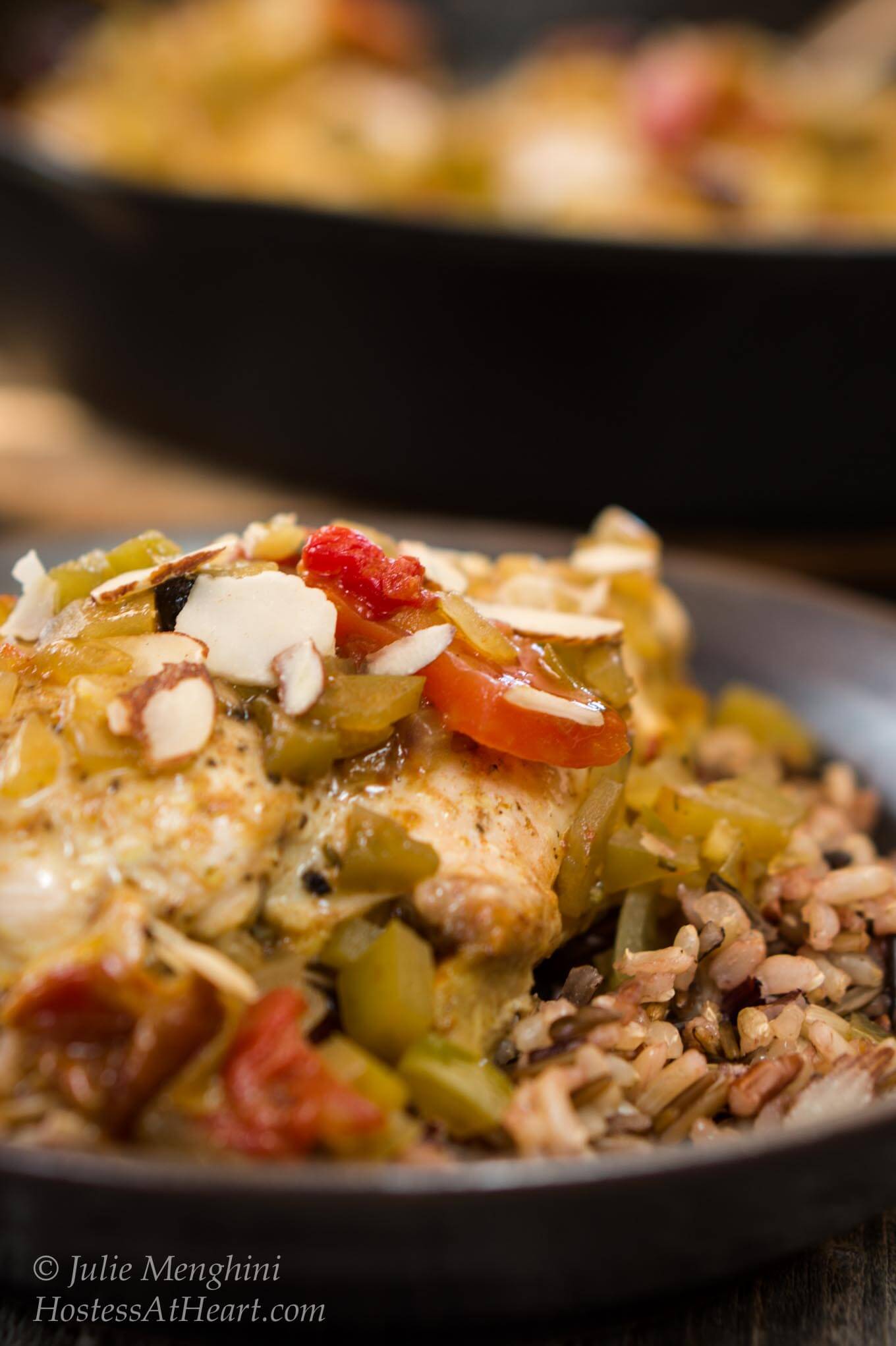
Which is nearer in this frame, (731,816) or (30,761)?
(30,761)

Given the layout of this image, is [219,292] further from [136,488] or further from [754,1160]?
[754,1160]

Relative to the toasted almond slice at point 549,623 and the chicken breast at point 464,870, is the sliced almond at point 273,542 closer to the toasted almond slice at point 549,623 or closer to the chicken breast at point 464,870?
the toasted almond slice at point 549,623

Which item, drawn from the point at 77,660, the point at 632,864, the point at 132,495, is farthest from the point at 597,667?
the point at 132,495

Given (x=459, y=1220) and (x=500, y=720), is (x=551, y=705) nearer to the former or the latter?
(x=500, y=720)

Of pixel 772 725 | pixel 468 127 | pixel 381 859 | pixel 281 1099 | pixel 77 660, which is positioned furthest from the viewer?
pixel 468 127

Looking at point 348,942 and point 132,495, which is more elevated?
point 348,942

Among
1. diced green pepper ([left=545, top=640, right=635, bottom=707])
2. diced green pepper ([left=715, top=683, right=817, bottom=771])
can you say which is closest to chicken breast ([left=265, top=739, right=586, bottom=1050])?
diced green pepper ([left=545, top=640, right=635, bottom=707])
